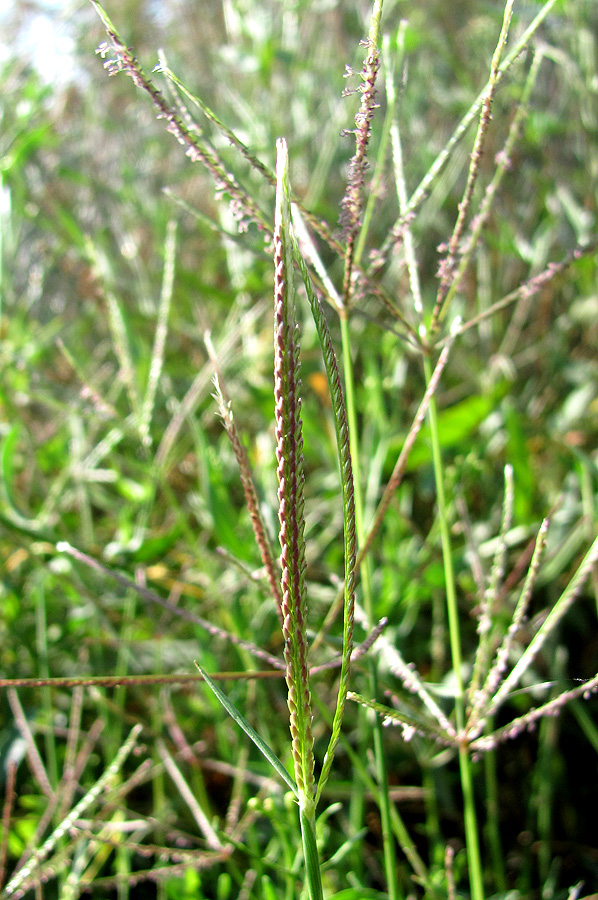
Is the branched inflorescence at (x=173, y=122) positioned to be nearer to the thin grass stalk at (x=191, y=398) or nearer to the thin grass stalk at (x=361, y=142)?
the thin grass stalk at (x=361, y=142)

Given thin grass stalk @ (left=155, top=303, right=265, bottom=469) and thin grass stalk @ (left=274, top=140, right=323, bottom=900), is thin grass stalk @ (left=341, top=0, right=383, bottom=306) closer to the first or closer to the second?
thin grass stalk @ (left=274, top=140, right=323, bottom=900)

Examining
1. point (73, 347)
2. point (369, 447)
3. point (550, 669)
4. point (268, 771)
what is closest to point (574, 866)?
point (550, 669)

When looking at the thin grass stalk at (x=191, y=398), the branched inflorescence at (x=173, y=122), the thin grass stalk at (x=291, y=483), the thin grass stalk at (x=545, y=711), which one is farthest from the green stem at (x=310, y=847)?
the thin grass stalk at (x=191, y=398)

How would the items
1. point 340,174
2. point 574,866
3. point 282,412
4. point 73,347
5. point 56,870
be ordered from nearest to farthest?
point 282,412, point 56,870, point 574,866, point 73,347, point 340,174

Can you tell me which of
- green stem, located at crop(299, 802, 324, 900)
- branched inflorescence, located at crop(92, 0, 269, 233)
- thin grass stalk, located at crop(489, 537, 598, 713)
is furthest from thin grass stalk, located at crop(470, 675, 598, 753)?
branched inflorescence, located at crop(92, 0, 269, 233)

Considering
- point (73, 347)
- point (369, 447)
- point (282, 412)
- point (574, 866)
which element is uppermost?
point (73, 347)

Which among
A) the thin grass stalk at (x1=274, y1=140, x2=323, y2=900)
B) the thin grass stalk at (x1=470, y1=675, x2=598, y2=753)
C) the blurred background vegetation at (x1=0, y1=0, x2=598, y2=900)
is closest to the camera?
the thin grass stalk at (x1=274, y1=140, x2=323, y2=900)

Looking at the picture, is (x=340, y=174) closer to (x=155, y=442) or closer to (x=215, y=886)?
(x=155, y=442)

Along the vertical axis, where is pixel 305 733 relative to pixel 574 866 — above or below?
above

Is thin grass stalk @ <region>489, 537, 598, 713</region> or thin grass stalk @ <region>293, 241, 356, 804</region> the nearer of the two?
thin grass stalk @ <region>293, 241, 356, 804</region>
